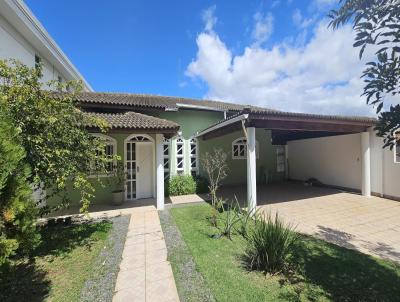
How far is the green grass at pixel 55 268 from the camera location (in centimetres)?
394

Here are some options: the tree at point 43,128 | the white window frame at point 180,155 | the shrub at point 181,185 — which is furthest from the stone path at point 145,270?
the white window frame at point 180,155

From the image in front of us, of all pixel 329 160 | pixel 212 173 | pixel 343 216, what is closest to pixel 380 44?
pixel 343 216

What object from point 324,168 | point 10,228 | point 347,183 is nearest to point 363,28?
point 10,228

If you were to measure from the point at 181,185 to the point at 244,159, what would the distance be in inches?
207

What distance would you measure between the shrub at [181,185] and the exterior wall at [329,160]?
26.7 feet

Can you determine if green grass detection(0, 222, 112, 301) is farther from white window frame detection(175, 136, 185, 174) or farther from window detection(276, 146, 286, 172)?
window detection(276, 146, 286, 172)

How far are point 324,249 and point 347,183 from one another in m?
8.99

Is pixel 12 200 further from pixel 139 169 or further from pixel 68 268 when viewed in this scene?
pixel 139 169

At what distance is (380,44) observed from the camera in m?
1.86

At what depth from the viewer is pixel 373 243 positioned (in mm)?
5930

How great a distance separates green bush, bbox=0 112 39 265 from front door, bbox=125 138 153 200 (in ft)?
24.9

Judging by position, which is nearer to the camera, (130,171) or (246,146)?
(130,171)

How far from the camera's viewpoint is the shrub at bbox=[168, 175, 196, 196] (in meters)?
12.8

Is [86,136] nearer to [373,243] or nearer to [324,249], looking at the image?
[324,249]
